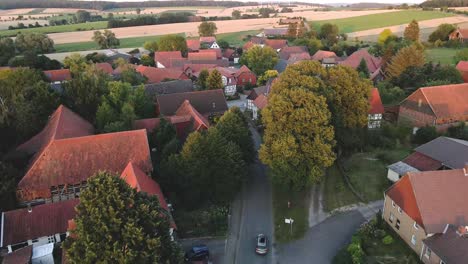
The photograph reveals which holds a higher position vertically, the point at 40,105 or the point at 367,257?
the point at 40,105

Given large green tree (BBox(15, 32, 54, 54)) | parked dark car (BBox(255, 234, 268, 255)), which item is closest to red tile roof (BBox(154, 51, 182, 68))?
large green tree (BBox(15, 32, 54, 54))

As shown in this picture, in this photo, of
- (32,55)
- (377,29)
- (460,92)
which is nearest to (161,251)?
(460,92)

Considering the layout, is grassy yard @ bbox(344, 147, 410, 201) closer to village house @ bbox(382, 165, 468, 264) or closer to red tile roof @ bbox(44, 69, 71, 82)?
village house @ bbox(382, 165, 468, 264)

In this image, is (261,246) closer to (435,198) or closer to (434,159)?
(435,198)

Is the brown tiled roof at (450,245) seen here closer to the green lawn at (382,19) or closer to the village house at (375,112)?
the village house at (375,112)

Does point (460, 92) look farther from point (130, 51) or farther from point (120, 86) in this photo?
point (130, 51)

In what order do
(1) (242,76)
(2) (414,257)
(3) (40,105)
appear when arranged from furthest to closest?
(1) (242,76), (3) (40,105), (2) (414,257)

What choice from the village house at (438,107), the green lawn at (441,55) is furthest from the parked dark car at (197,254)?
the green lawn at (441,55)

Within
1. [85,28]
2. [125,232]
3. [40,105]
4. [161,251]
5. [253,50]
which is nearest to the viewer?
[125,232]
